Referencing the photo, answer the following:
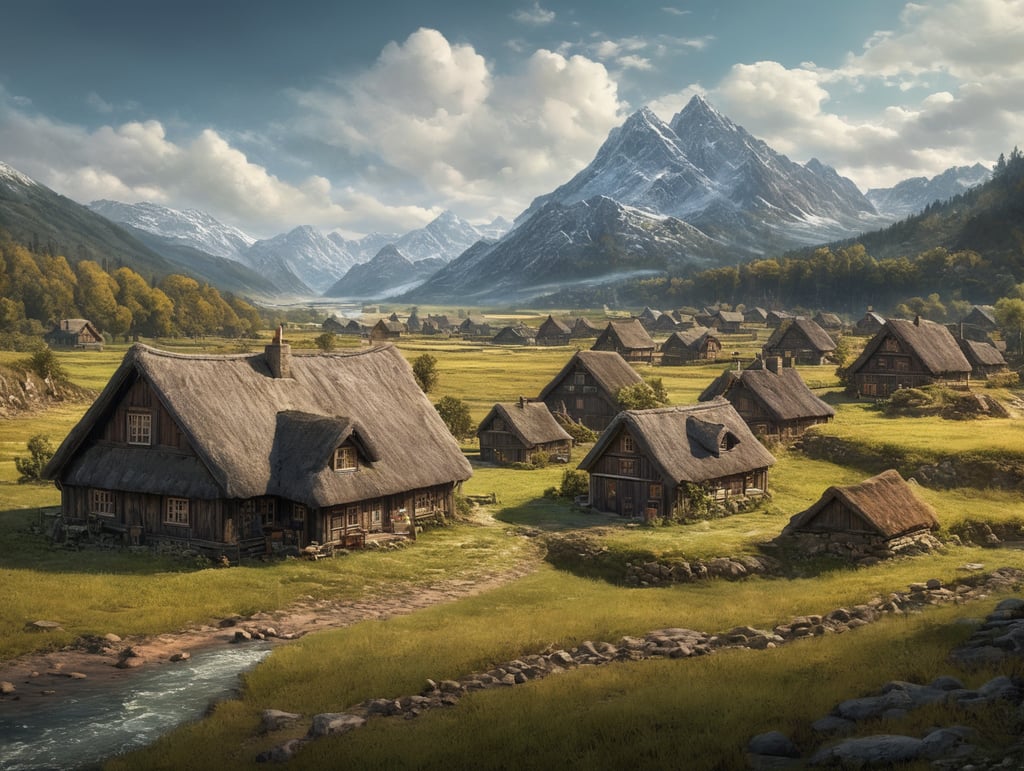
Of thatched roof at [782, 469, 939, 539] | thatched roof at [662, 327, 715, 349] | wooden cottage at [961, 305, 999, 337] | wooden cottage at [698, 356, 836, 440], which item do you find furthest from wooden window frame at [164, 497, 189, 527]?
wooden cottage at [961, 305, 999, 337]

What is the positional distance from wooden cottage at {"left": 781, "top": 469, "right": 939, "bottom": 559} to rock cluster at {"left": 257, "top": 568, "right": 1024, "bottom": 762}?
5.30 metres

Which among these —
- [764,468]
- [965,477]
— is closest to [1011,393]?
[965,477]

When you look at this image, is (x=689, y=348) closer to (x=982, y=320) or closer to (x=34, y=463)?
(x=982, y=320)

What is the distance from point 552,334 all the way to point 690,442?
126 meters

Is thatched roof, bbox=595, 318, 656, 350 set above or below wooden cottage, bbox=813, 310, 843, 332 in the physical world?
below

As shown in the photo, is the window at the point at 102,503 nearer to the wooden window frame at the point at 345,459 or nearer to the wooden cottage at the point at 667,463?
the wooden window frame at the point at 345,459

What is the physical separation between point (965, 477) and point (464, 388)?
169ft

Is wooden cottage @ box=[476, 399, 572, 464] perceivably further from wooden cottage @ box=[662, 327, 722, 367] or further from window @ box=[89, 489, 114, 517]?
wooden cottage @ box=[662, 327, 722, 367]

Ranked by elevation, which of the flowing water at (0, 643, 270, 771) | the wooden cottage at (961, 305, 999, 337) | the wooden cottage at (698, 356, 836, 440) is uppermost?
the wooden cottage at (961, 305, 999, 337)

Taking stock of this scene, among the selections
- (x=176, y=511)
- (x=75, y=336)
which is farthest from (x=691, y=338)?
(x=176, y=511)

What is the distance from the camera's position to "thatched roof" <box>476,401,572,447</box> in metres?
60.2

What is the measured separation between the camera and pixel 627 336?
418 feet

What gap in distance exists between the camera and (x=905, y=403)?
247 ft

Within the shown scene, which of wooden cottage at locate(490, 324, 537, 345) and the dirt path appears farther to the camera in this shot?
wooden cottage at locate(490, 324, 537, 345)
